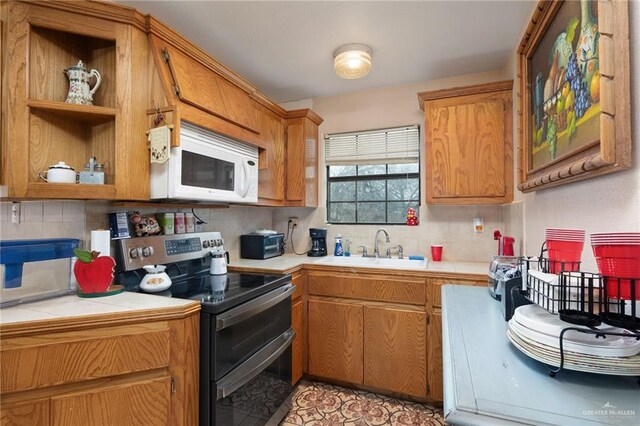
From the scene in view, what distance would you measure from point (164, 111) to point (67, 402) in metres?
1.27

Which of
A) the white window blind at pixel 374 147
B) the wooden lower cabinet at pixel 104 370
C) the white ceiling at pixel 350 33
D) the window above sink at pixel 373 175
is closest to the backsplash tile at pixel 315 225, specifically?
the window above sink at pixel 373 175

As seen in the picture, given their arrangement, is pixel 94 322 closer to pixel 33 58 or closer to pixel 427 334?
pixel 33 58

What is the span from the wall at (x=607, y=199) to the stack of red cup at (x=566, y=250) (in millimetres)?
106

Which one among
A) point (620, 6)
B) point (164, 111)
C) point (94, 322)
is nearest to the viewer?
point (620, 6)

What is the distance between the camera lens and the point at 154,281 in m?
1.52

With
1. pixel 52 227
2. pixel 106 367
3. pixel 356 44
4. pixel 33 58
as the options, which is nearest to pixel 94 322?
pixel 106 367

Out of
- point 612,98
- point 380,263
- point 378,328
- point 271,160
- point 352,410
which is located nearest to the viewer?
point 612,98

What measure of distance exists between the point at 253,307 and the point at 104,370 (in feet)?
2.10

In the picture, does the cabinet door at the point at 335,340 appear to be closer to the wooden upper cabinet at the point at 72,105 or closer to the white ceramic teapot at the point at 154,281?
the white ceramic teapot at the point at 154,281

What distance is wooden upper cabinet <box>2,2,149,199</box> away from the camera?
1256 mm

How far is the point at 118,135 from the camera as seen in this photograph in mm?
1404

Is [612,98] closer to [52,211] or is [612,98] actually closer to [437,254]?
[437,254]

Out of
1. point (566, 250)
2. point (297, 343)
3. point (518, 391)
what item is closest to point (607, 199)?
point (566, 250)

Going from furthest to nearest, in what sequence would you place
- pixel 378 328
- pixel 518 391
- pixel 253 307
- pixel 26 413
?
pixel 378 328, pixel 253 307, pixel 26 413, pixel 518 391
